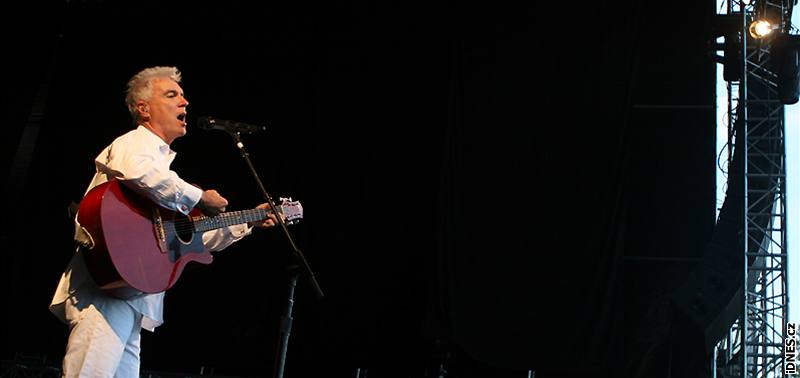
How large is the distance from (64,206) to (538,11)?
12.1ft

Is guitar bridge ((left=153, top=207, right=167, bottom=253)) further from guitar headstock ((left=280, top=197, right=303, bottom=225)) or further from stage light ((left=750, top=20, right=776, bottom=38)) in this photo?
stage light ((left=750, top=20, right=776, bottom=38))

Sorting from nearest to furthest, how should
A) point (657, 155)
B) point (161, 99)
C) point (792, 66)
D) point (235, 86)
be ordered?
point (161, 99) → point (792, 66) → point (657, 155) → point (235, 86)

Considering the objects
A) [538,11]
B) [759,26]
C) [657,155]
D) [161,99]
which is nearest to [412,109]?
[538,11]

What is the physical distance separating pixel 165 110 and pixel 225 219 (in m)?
0.56

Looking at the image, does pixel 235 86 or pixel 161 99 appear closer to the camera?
pixel 161 99

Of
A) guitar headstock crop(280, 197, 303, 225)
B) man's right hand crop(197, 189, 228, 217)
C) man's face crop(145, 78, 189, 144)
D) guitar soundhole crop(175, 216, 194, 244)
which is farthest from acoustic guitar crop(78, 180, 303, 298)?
guitar headstock crop(280, 197, 303, 225)

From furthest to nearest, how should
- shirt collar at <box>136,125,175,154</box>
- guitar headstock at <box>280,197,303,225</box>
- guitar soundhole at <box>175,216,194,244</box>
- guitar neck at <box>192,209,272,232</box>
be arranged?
guitar headstock at <box>280,197,303,225</box>
guitar neck at <box>192,209,272,232</box>
guitar soundhole at <box>175,216,194,244</box>
shirt collar at <box>136,125,175,154</box>

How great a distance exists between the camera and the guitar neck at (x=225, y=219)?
356 centimetres

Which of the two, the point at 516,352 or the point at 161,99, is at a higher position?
the point at 161,99

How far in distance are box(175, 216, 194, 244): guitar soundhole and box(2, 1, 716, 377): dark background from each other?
2.49m

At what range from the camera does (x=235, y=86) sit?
6.45 meters

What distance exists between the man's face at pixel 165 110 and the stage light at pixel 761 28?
389 cm

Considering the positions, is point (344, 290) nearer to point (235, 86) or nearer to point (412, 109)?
point (412, 109)

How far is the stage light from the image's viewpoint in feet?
18.4
